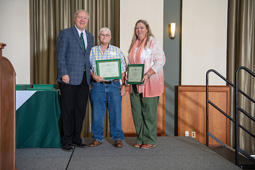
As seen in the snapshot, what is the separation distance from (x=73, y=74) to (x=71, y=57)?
195 millimetres

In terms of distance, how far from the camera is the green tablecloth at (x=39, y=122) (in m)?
2.57

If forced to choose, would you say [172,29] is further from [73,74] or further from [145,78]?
[73,74]

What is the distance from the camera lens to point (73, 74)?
2479 millimetres

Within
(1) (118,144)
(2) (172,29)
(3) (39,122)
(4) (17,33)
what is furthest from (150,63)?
(4) (17,33)

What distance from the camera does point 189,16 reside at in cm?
412

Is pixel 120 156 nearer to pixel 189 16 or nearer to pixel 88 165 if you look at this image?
pixel 88 165

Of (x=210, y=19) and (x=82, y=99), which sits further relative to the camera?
(x=210, y=19)

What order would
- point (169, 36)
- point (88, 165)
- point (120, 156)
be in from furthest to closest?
point (169, 36)
point (120, 156)
point (88, 165)

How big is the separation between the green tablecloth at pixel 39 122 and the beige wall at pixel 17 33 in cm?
158

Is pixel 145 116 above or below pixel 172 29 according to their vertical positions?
below

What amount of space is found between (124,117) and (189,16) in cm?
224

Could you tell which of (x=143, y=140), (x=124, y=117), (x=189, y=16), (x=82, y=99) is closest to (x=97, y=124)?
(x=82, y=99)

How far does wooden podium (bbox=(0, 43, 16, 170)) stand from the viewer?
1562 mm

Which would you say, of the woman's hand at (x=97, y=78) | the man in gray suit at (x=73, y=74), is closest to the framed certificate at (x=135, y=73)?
the woman's hand at (x=97, y=78)
